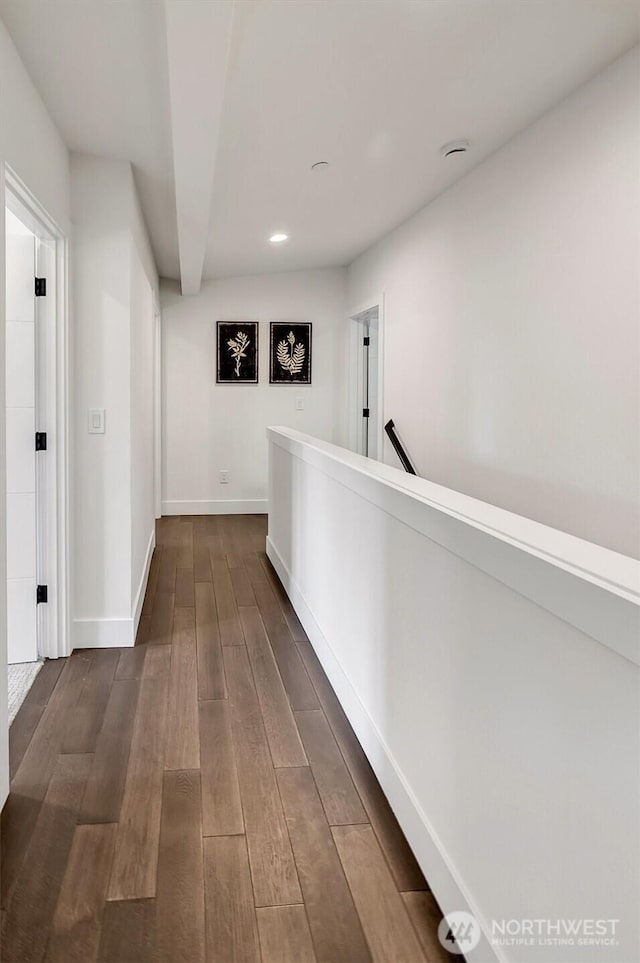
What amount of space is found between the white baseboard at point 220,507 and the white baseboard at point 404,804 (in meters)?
3.96

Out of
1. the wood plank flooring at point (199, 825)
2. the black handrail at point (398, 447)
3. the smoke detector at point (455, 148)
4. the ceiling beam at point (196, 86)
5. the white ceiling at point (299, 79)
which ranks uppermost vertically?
the smoke detector at point (455, 148)

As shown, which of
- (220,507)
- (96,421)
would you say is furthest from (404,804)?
(220,507)

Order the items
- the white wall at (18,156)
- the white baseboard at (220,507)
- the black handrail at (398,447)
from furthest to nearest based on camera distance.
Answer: the white baseboard at (220,507) → the black handrail at (398,447) → the white wall at (18,156)

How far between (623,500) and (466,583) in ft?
4.35

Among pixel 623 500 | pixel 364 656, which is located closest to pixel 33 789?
pixel 364 656

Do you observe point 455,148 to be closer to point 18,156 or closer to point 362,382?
point 18,156

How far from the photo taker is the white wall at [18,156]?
1900mm

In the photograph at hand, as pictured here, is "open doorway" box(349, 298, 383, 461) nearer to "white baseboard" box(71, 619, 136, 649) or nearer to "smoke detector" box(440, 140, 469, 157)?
"smoke detector" box(440, 140, 469, 157)

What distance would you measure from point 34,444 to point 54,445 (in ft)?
0.26

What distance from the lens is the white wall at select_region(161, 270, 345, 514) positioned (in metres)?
6.70

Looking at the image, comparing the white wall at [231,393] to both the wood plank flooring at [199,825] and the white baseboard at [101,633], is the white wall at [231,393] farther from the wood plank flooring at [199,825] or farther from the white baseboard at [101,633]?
the wood plank flooring at [199,825]

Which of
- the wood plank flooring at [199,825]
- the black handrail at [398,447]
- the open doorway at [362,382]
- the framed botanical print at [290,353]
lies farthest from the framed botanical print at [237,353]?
the wood plank flooring at [199,825]

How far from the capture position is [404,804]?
5.97 feet

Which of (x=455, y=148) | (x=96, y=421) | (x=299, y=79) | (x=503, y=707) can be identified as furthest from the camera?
(x=455, y=148)
